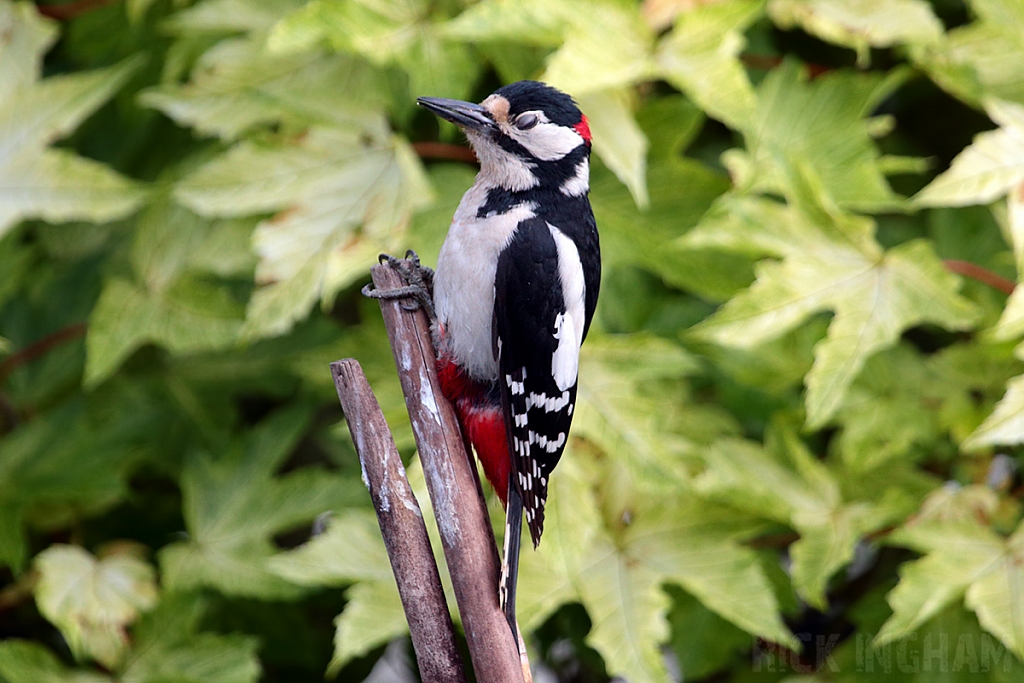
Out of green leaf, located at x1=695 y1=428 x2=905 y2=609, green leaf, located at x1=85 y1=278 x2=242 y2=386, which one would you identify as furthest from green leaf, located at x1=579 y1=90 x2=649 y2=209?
green leaf, located at x1=85 y1=278 x2=242 y2=386

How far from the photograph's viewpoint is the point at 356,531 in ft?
5.16

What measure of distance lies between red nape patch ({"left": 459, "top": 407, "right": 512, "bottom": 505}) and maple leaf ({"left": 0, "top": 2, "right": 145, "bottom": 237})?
27.8 inches

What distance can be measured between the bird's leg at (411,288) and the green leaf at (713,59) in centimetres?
50

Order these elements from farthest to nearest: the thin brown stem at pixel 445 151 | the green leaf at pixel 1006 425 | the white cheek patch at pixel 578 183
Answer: the thin brown stem at pixel 445 151 → the green leaf at pixel 1006 425 → the white cheek patch at pixel 578 183

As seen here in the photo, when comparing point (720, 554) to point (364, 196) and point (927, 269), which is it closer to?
point (927, 269)

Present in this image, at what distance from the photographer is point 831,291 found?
4.85 feet

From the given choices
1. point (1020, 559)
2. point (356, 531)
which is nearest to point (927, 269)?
point (1020, 559)

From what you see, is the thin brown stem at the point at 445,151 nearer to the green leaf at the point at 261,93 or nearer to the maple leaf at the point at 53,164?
the green leaf at the point at 261,93

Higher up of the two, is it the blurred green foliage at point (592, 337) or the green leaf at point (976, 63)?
the green leaf at point (976, 63)

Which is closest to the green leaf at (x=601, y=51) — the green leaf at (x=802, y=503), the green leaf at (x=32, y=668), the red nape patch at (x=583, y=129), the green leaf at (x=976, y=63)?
the red nape patch at (x=583, y=129)

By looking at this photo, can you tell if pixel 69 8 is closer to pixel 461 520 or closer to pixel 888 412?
pixel 461 520

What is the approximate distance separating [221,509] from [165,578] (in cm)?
14

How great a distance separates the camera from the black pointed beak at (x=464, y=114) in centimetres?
111

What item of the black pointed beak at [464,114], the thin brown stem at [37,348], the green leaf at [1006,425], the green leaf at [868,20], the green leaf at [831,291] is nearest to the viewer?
the black pointed beak at [464,114]
